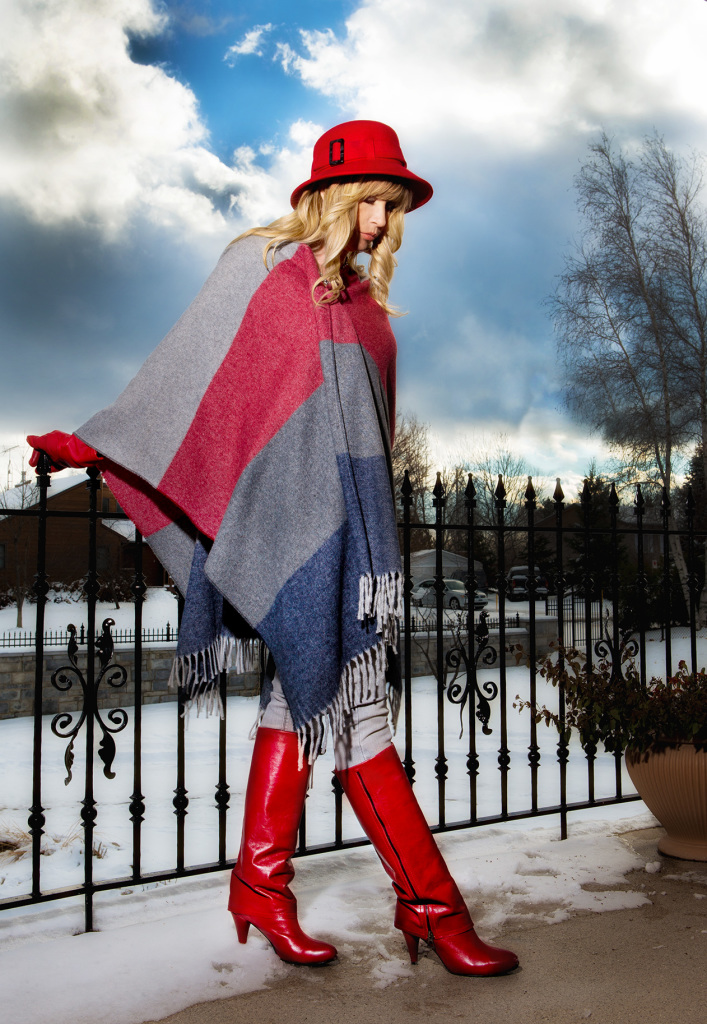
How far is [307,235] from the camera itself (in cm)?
188

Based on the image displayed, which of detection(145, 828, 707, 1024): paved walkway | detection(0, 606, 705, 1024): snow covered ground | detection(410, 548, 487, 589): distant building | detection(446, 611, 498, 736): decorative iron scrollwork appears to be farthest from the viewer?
detection(410, 548, 487, 589): distant building

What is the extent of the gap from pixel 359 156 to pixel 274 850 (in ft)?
5.60

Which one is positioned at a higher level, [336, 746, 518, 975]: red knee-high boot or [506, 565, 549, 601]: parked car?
[506, 565, 549, 601]: parked car

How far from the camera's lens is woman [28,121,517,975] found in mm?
1668

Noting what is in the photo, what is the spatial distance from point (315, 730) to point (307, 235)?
48.4 inches

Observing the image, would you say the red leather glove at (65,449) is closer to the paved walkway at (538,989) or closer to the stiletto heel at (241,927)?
the stiletto heel at (241,927)

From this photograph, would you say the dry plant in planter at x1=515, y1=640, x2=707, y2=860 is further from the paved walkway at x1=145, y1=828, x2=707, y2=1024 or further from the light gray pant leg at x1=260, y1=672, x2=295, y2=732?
the light gray pant leg at x1=260, y1=672, x2=295, y2=732

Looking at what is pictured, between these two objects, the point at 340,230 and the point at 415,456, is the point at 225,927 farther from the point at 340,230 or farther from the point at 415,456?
the point at 415,456

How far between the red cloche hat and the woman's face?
0.21ft

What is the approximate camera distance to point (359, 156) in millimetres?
1815

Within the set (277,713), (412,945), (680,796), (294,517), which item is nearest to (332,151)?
(294,517)

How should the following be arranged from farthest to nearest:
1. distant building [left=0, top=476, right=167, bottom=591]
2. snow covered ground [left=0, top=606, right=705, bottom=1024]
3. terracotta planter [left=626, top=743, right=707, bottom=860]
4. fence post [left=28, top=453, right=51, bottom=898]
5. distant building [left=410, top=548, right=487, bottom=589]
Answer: distant building [left=0, top=476, right=167, bottom=591] → distant building [left=410, top=548, right=487, bottom=589] → terracotta planter [left=626, top=743, right=707, bottom=860] → fence post [left=28, top=453, right=51, bottom=898] → snow covered ground [left=0, top=606, right=705, bottom=1024]

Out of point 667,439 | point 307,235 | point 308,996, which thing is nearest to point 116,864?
point 308,996

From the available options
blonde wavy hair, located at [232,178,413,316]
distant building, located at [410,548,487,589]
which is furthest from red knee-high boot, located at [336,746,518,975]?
distant building, located at [410,548,487,589]
